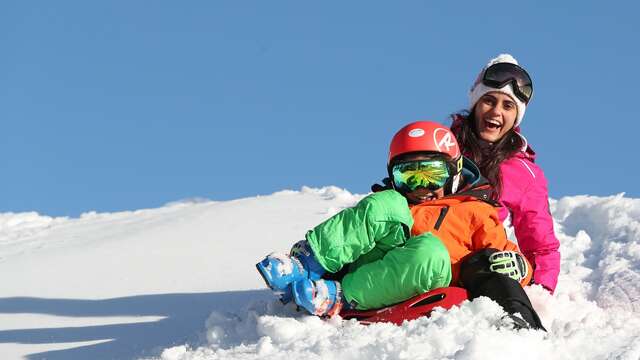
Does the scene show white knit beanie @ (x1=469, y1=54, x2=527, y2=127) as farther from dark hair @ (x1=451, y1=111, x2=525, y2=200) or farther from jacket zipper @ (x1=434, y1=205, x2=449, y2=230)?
jacket zipper @ (x1=434, y1=205, x2=449, y2=230)

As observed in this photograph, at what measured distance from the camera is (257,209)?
1112cm

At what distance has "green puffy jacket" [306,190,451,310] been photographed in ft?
16.1

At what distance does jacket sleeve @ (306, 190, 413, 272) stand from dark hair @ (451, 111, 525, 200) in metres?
1.35

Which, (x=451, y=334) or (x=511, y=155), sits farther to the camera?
(x=511, y=155)

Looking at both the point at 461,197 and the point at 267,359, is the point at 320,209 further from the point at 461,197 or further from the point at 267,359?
the point at 267,359

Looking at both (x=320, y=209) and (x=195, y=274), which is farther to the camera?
(x=320, y=209)

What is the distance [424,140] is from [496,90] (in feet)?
4.30

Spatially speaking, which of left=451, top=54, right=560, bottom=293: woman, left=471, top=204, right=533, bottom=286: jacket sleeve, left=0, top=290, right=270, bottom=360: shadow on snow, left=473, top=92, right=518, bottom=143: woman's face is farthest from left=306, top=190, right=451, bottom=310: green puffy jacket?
left=473, top=92, right=518, bottom=143: woman's face

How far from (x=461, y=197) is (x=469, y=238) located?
0.75 ft

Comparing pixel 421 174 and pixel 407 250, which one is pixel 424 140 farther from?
pixel 407 250

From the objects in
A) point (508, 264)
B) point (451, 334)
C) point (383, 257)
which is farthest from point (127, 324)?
point (451, 334)

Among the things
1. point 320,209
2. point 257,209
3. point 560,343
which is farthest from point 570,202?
point 560,343

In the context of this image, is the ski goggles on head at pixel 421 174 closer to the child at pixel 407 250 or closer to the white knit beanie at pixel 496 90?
the child at pixel 407 250

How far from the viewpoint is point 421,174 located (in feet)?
17.6
